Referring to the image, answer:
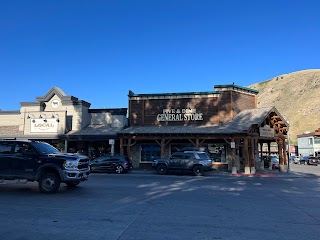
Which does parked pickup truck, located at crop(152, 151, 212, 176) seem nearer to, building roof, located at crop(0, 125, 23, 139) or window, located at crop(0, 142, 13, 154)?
window, located at crop(0, 142, 13, 154)

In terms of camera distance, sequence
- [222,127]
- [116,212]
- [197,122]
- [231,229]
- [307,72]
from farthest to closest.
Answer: [307,72] < [197,122] < [222,127] < [116,212] < [231,229]

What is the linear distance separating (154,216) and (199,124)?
69.7 ft

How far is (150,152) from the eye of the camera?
28781 mm

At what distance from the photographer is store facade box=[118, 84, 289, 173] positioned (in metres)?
26.0

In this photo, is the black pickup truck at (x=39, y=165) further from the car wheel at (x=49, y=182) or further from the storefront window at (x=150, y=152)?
the storefront window at (x=150, y=152)

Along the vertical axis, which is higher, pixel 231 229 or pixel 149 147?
pixel 149 147

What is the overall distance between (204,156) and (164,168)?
3304 mm

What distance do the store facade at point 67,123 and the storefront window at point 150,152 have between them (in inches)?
114

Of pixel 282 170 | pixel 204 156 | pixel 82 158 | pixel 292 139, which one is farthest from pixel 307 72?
pixel 82 158

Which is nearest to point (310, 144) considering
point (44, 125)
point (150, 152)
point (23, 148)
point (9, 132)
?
point (150, 152)

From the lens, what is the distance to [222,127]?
2630 cm

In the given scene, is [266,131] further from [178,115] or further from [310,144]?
[310,144]

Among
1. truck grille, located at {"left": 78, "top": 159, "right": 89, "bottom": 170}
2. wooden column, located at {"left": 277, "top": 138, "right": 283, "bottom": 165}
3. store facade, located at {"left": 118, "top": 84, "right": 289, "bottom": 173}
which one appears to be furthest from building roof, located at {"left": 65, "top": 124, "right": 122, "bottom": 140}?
wooden column, located at {"left": 277, "top": 138, "right": 283, "bottom": 165}

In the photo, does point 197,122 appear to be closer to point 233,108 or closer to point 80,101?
point 233,108
